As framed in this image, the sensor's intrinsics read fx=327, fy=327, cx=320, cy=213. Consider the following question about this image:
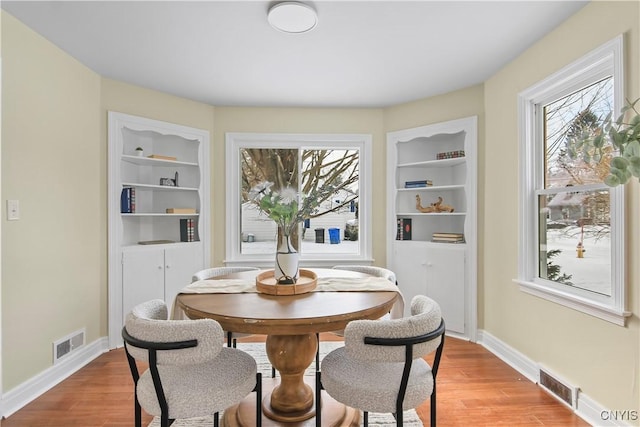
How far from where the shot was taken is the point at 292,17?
2.01 m

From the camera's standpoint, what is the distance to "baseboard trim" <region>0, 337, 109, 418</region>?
2053 mm

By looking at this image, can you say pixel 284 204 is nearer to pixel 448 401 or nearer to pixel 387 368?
pixel 387 368

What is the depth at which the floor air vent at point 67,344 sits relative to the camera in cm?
243

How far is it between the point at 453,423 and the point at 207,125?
3.48 m

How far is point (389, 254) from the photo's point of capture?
3.70m

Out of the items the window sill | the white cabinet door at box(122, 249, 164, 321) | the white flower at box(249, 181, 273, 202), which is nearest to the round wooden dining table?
the white flower at box(249, 181, 273, 202)

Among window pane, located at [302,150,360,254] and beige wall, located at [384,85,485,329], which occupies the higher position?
beige wall, located at [384,85,485,329]

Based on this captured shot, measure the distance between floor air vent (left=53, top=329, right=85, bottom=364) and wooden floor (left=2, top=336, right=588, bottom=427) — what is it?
0.18m

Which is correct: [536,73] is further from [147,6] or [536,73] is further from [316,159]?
[147,6]

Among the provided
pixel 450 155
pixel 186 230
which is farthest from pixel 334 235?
pixel 186 230

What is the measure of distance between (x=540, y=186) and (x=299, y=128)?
240 centimetres

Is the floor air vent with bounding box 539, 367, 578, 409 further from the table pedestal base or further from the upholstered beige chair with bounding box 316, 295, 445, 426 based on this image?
the table pedestal base

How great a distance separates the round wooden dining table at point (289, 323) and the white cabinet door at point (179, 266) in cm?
169
